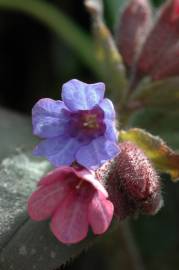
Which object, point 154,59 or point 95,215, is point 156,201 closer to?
point 95,215

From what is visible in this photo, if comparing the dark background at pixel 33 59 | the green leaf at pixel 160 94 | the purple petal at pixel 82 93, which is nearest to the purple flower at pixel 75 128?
the purple petal at pixel 82 93

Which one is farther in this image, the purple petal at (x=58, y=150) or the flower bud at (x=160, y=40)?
the flower bud at (x=160, y=40)

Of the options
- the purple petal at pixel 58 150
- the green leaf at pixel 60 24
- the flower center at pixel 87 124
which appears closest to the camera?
the purple petal at pixel 58 150

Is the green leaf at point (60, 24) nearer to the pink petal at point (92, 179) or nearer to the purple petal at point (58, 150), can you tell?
the purple petal at point (58, 150)

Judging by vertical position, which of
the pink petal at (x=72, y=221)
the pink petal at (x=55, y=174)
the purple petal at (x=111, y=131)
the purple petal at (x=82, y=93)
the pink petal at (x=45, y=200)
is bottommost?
the pink petal at (x=72, y=221)

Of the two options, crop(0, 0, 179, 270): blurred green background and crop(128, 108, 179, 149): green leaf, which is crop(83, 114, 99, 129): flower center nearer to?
crop(128, 108, 179, 149): green leaf

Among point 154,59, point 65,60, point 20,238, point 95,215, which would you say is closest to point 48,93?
point 65,60
